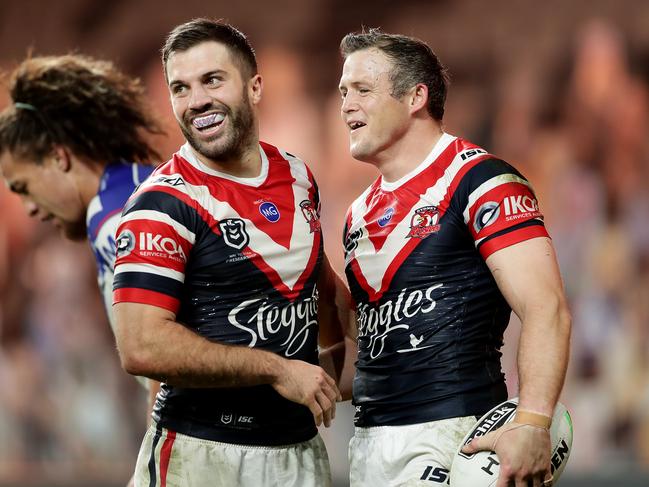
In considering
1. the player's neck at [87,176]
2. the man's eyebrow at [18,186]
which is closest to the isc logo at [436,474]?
the player's neck at [87,176]

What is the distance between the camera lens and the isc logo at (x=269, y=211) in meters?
3.33

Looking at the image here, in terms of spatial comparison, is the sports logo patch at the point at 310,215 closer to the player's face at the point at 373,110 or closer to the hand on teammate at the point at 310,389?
the player's face at the point at 373,110

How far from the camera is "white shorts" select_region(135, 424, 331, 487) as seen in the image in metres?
3.21

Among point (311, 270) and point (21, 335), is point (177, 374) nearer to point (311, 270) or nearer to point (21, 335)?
point (311, 270)

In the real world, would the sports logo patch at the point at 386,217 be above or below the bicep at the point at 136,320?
above

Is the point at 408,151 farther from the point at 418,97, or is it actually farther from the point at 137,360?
the point at 137,360

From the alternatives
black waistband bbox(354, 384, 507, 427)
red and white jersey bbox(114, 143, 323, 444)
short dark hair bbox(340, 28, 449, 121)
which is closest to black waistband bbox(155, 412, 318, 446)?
red and white jersey bbox(114, 143, 323, 444)

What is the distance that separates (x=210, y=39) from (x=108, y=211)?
958 mm

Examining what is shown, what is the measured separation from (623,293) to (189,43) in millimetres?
5324

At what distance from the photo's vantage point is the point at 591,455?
7855 mm

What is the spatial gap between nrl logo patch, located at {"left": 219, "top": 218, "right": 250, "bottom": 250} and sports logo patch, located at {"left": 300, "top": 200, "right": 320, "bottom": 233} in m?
0.28

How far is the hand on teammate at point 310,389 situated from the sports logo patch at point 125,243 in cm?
57

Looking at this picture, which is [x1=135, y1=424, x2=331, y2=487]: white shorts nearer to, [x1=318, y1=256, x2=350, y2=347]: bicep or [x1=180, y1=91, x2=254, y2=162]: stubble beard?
[x1=318, y1=256, x2=350, y2=347]: bicep

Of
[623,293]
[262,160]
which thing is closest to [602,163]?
[623,293]
